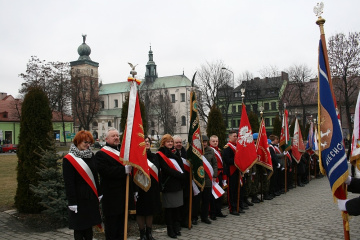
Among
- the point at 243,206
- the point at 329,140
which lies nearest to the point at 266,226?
the point at 243,206

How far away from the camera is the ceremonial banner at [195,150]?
23.4 ft

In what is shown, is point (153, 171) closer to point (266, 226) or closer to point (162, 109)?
point (266, 226)

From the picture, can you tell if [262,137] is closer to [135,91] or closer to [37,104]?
[135,91]

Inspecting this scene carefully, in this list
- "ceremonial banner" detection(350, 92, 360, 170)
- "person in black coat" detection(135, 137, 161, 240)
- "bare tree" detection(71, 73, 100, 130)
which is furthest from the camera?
"bare tree" detection(71, 73, 100, 130)

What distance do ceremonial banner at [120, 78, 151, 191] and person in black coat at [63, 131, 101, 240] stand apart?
622 mm

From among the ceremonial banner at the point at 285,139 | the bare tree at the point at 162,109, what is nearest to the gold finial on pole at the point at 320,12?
the ceremonial banner at the point at 285,139

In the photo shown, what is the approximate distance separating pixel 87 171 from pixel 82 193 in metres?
0.32

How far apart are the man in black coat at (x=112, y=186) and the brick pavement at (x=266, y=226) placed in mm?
1156

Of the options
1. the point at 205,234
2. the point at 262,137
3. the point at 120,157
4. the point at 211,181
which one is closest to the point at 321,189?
the point at 262,137

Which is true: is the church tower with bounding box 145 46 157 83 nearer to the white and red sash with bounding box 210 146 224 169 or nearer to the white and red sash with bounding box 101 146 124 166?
the white and red sash with bounding box 210 146 224 169

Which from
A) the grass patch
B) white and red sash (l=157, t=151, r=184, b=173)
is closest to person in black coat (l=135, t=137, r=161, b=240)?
white and red sash (l=157, t=151, r=184, b=173)

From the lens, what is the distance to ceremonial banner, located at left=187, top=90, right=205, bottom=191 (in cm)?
714

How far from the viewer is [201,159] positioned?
723cm

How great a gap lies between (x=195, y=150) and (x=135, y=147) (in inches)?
81.4
